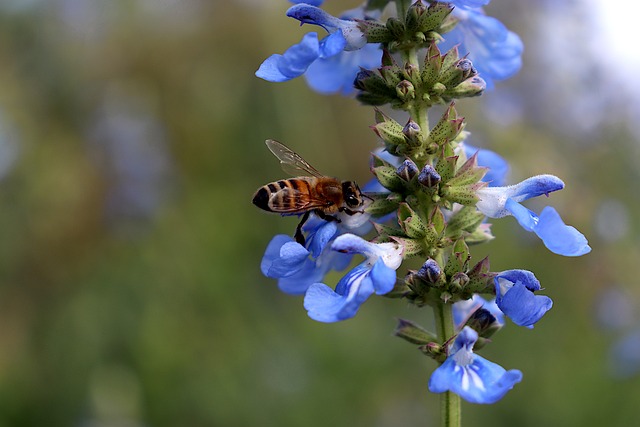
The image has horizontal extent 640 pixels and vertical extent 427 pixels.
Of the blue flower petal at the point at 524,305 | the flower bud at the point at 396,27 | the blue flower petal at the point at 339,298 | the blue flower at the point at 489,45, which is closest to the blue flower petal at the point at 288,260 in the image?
the blue flower petal at the point at 339,298

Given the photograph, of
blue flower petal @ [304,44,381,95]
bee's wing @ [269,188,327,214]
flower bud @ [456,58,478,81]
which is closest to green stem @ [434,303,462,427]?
bee's wing @ [269,188,327,214]

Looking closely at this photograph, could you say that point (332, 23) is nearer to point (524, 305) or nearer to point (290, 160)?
point (290, 160)

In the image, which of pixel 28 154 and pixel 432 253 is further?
pixel 28 154

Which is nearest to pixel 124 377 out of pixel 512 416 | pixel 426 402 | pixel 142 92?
pixel 426 402

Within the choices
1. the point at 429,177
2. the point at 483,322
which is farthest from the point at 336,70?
the point at 483,322

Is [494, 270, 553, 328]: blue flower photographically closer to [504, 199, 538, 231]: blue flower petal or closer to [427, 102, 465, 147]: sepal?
[504, 199, 538, 231]: blue flower petal

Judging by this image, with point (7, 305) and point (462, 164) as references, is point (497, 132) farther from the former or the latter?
point (7, 305)
